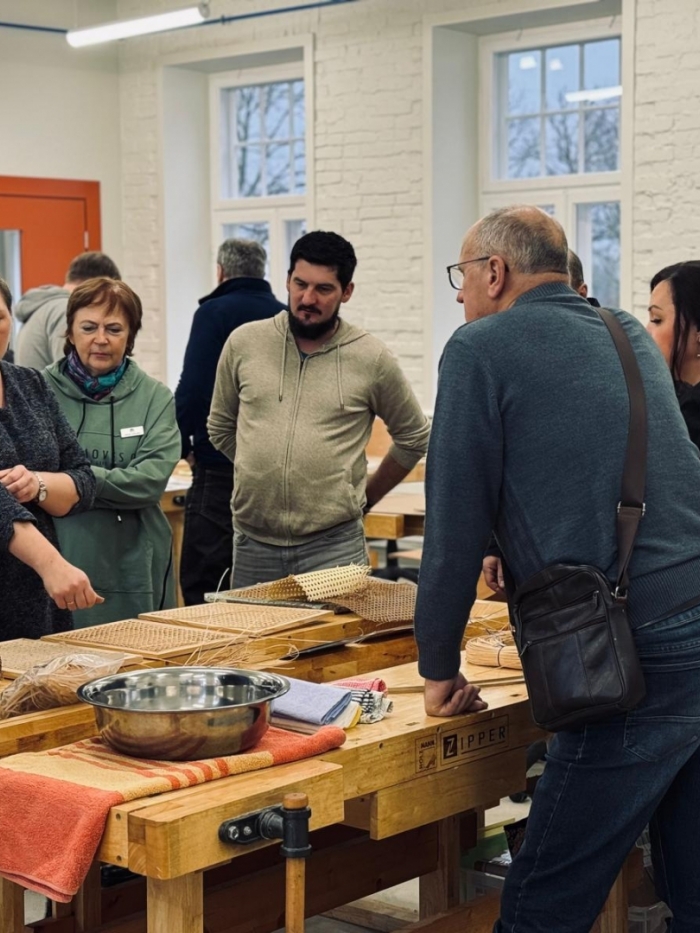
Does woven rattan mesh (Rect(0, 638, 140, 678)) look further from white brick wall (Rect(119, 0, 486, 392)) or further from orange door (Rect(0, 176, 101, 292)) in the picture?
orange door (Rect(0, 176, 101, 292))

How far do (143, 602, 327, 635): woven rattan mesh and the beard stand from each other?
925mm

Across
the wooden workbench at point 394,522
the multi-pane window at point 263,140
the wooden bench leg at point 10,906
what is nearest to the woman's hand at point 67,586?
the wooden bench leg at point 10,906

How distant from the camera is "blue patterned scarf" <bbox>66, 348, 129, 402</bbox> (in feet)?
13.0

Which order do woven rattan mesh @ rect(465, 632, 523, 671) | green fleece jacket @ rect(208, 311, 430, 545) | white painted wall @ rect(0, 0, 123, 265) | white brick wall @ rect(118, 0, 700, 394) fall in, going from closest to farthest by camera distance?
woven rattan mesh @ rect(465, 632, 523, 671) < green fleece jacket @ rect(208, 311, 430, 545) < white brick wall @ rect(118, 0, 700, 394) < white painted wall @ rect(0, 0, 123, 265)

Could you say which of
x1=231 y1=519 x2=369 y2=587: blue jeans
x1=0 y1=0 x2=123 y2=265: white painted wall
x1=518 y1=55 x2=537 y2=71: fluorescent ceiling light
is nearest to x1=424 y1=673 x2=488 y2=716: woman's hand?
x1=231 y1=519 x2=369 y2=587: blue jeans

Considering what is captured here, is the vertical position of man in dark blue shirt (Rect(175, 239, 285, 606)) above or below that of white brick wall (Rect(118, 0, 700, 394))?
below

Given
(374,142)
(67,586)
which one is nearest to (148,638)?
(67,586)

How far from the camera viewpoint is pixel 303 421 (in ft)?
12.6

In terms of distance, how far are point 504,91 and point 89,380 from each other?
502cm

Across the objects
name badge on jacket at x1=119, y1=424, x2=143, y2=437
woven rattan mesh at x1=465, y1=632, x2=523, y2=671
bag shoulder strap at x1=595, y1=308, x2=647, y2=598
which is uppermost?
bag shoulder strap at x1=595, y1=308, x2=647, y2=598

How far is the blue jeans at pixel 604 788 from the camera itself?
218 centimetres

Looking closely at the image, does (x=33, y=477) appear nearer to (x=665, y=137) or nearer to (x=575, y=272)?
(x=575, y=272)

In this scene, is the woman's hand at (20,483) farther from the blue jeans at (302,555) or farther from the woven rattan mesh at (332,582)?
the blue jeans at (302,555)

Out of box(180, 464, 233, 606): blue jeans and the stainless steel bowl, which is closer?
the stainless steel bowl
